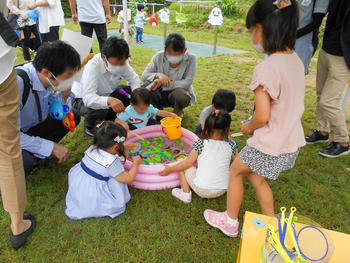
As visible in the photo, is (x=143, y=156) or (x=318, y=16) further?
(x=143, y=156)

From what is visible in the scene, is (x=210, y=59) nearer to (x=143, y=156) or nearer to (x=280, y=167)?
(x=143, y=156)

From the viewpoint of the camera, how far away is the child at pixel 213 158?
80.4 inches

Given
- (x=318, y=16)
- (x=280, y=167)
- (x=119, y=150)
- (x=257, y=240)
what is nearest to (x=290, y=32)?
(x=280, y=167)

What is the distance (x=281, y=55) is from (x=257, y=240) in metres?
1.03

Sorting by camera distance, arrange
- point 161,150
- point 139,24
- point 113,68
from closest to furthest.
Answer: point 113,68, point 161,150, point 139,24

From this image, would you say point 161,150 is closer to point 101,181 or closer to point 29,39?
point 101,181

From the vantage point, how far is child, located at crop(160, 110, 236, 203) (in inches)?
80.4

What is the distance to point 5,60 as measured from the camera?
1396 millimetres

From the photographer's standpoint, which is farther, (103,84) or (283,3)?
(103,84)

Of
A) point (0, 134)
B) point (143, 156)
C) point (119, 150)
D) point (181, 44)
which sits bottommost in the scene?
point (143, 156)

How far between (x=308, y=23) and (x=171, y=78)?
177 cm

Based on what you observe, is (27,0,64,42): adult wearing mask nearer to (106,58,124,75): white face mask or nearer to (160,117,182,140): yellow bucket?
(106,58,124,75): white face mask

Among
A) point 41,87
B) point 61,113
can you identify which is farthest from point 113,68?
point 41,87

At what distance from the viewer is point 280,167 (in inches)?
65.0
